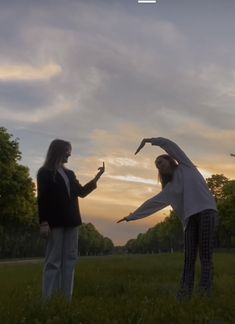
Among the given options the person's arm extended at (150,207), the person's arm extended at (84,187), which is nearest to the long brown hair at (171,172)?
the person's arm extended at (150,207)

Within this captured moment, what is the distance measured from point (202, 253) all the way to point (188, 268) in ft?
0.96

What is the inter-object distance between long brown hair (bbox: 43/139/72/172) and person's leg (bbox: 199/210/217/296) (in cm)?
180

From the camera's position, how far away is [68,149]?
254 inches

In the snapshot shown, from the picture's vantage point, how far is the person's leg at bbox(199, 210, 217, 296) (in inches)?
247

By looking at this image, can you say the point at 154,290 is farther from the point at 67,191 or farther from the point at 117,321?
the point at 117,321

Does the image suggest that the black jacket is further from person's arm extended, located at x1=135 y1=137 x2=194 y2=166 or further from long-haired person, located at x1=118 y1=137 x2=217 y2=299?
person's arm extended, located at x1=135 y1=137 x2=194 y2=166

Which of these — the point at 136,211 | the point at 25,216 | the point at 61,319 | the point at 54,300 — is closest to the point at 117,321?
the point at 61,319

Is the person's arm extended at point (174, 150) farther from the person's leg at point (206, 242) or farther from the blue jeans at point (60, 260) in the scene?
the blue jeans at point (60, 260)

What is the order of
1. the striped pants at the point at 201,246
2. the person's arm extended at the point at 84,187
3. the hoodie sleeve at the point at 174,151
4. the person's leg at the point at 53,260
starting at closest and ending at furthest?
the person's leg at the point at 53,260 → the striped pants at the point at 201,246 → the person's arm extended at the point at 84,187 → the hoodie sleeve at the point at 174,151

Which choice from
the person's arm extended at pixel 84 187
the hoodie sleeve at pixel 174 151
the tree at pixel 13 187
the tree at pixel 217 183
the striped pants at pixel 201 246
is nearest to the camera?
the striped pants at pixel 201 246

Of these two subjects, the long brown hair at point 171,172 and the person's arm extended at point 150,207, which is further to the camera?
the long brown hair at point 171,172

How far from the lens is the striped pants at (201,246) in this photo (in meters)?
6.27

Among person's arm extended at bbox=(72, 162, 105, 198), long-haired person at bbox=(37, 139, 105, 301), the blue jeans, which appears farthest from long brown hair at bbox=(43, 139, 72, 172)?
the blue jeans

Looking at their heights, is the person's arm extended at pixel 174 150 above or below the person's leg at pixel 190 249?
above
